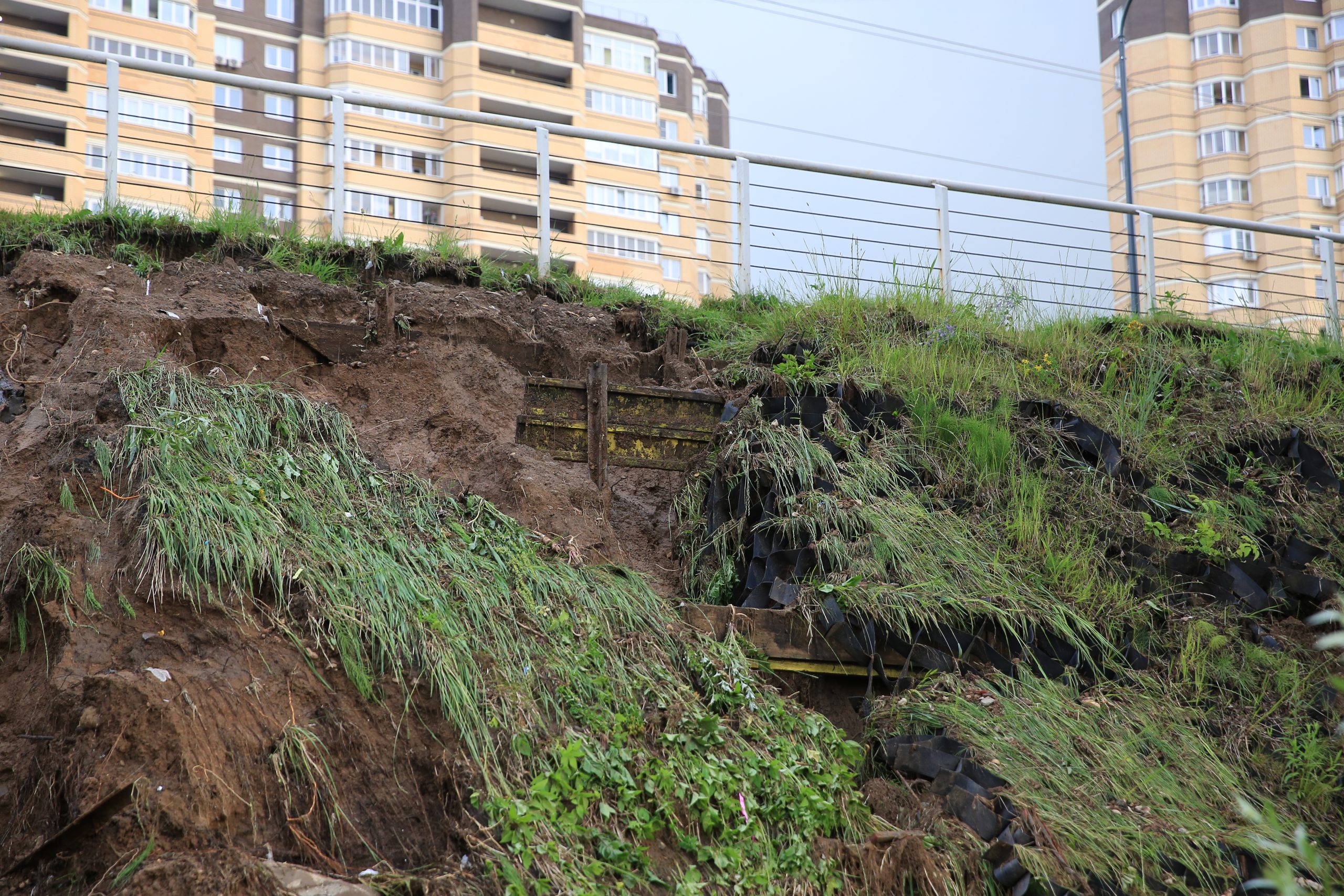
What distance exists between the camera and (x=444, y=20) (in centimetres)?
5425

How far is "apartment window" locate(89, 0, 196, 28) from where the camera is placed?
154 ft

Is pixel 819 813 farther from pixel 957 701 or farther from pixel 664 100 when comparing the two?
pixel 664 100

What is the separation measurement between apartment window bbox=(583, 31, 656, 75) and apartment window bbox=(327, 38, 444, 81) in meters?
Result: 10.2

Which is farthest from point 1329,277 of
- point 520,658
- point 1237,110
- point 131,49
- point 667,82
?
point 667,82

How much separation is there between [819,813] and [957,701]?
95 cm

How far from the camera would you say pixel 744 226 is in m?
8.52

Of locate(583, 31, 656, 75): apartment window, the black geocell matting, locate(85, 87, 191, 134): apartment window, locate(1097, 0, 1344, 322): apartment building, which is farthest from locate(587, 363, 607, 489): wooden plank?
locate(583, 31, 656, 75): apartment window

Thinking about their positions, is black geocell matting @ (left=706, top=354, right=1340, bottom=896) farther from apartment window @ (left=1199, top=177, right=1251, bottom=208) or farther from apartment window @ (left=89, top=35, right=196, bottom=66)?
apartment window @ (left=1199, top=177, right=1251, bottom=208)

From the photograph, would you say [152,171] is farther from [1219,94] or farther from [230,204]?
[1219,94]

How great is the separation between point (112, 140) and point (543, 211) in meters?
3.09

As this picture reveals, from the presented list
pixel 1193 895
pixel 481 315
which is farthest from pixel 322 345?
pixel 1193 895

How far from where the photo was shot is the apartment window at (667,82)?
70.8 m

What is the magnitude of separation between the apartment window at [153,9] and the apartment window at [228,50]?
3.66 meters

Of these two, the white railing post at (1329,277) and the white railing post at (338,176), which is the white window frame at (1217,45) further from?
the white railing post at (338,176)
